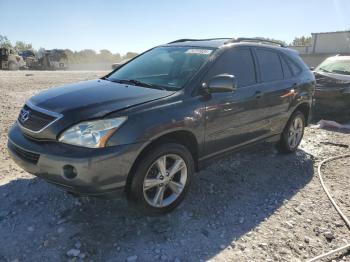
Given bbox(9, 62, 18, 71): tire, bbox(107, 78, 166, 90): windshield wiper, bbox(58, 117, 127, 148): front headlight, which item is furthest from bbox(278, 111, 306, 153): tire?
bbox(9, 62, 18, 71): tire

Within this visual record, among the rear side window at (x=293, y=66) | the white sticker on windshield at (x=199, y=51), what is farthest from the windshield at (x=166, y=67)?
the rear side window at (x=293, y=66)

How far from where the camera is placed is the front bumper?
3047 millimetres

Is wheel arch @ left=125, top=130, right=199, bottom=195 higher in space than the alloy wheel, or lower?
higher

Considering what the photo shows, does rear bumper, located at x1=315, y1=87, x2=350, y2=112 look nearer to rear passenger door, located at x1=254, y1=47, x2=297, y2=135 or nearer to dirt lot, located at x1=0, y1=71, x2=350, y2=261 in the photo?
rear passenger door, located at x1=254, y1=47, x2=297, y2=135

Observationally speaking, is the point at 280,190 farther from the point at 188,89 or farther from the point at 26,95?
the point at 26,95

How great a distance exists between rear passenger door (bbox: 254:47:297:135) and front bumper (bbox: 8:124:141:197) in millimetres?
2340

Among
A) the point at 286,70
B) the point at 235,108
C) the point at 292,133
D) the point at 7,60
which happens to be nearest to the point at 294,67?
the point at 286,70

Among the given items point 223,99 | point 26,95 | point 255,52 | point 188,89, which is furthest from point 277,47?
point 26,95

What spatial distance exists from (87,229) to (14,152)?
1.08 m

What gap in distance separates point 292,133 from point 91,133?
387cm

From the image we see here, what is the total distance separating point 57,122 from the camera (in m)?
3.23

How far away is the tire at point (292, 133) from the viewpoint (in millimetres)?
5738

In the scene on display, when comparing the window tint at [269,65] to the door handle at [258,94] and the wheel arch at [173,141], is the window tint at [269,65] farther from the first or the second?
the wheel arch at [173,141]

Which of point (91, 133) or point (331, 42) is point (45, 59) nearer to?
point (331, 42)
